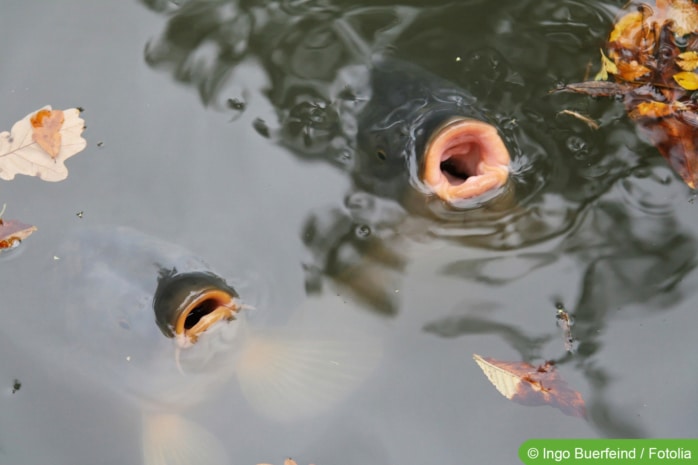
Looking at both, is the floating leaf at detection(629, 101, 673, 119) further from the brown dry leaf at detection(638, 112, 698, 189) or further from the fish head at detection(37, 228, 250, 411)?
the fish head at detection(37, 228, 250, 411)

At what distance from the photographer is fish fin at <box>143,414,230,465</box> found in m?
3.25

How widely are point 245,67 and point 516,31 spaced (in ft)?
4.82

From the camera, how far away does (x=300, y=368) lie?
3467mm

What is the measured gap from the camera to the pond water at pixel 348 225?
3.25 metres

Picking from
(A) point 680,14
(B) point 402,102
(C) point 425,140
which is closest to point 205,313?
(C) point 425,140

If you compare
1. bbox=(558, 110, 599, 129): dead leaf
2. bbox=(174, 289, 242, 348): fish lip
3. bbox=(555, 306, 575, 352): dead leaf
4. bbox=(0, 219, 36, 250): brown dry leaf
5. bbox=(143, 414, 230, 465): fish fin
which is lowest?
bbox=(143, 414, 230, 465): fish fin

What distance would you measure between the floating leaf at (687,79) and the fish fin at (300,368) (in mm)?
1969

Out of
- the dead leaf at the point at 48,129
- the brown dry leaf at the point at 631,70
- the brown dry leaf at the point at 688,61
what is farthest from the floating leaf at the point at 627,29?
the dead leaf at the point at 48,129

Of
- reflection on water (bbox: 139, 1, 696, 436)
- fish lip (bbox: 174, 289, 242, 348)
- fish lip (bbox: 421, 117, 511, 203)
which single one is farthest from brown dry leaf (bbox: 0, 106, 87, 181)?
fish lip (bbox: 421, 117, 511, 203)

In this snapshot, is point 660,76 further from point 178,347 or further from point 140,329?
point 140,329

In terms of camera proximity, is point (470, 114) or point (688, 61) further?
point (688, 61)

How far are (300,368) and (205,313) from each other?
0.54 meters

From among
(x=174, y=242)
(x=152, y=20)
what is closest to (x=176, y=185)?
(x=174, y=242)

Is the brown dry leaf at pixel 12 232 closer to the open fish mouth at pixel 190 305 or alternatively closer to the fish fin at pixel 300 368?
the open fish mouth at pixel 190 305
